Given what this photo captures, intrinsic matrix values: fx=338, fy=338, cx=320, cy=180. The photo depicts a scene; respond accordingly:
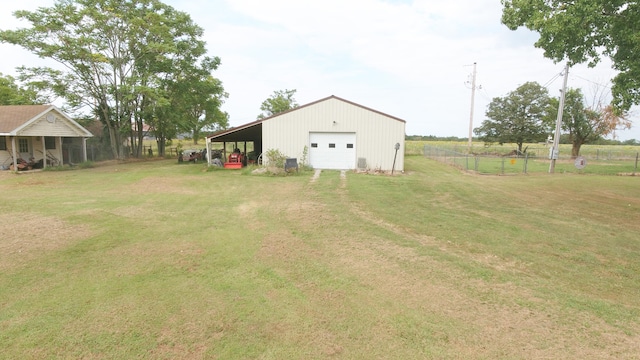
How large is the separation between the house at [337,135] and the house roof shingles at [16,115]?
10.0 metres

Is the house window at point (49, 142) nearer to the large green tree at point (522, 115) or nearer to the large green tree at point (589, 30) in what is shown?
the large green tree at point (589, 30)

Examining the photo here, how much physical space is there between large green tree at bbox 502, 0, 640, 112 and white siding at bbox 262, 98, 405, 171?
8.52 metres

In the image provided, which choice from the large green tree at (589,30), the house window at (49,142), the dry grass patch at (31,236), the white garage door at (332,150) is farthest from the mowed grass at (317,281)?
the house window at (49,142)

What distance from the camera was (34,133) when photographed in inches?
733

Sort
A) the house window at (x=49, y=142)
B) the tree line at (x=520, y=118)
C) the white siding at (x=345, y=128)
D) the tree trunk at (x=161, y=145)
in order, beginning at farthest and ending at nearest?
the tree line at (x=520, y=118)
the tree trunk at (x=161, y=145)
the house window at (x=49, y=142)
the white siding at (x=345, y=128)

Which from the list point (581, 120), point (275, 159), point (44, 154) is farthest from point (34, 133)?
point (581, 120)

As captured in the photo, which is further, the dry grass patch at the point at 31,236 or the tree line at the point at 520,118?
the tree line at the point at 520,118

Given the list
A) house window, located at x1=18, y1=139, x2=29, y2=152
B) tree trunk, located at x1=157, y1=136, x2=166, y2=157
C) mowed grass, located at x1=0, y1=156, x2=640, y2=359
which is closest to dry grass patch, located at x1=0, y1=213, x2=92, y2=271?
mowed grass, located at x1=0, y1=156, x2=640, y2=359

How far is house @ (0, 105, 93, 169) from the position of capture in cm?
1812

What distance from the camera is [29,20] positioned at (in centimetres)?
1944

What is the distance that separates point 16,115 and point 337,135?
18.1 metres

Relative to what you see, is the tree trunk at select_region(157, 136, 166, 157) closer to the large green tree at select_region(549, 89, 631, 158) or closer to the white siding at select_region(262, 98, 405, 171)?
the white siding at select_region(262, 98, 405, 171)

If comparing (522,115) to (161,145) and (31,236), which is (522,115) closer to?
(161,145)

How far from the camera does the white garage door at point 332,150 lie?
18.2 metres
